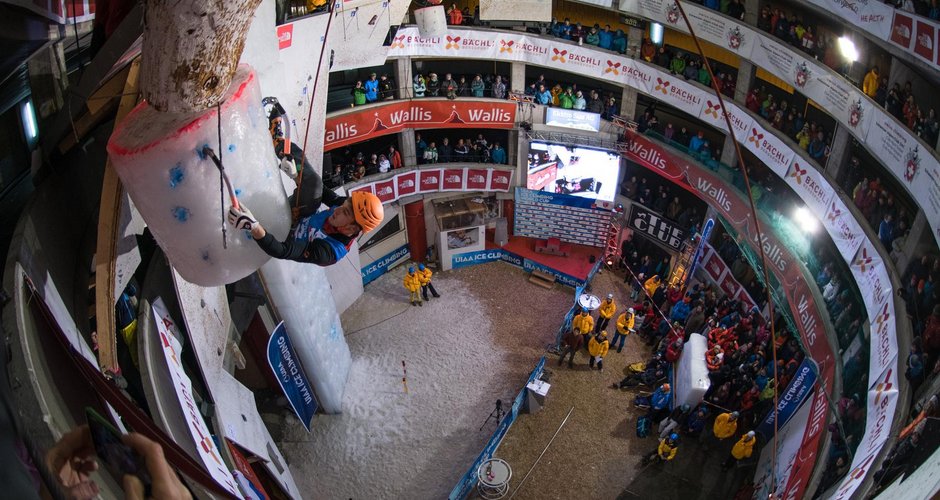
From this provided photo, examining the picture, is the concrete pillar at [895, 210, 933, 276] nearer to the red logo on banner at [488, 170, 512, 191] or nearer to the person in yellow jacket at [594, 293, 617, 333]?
the person in yellow jacket at [594, 293, 617, 333]

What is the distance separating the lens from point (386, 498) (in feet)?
56.5

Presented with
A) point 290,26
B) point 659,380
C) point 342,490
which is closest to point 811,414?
point 659,380

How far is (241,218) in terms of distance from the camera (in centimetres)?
716

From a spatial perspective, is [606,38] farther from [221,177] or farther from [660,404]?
[221,177]

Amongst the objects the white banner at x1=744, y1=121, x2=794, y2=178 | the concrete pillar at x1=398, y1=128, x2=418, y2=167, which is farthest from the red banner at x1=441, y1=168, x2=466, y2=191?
the white banner at x1=744, y1=121, x2=794, y2=178

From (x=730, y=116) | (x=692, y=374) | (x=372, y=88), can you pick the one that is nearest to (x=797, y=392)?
(x=692, y=374)

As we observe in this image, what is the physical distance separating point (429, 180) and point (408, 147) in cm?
133

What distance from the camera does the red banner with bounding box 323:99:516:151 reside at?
22.0 metres

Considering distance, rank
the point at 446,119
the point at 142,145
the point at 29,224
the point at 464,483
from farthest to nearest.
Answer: the point at 446,119 → the point at 464,483 → the point at 29,224 → the point at 142,145

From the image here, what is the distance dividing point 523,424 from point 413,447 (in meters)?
3.03

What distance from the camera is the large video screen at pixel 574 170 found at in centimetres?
2344

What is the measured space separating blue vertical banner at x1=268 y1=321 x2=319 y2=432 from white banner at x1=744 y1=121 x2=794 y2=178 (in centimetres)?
1330

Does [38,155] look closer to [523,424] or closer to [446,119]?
[523,424]

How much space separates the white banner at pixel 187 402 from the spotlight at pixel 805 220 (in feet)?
49.2
